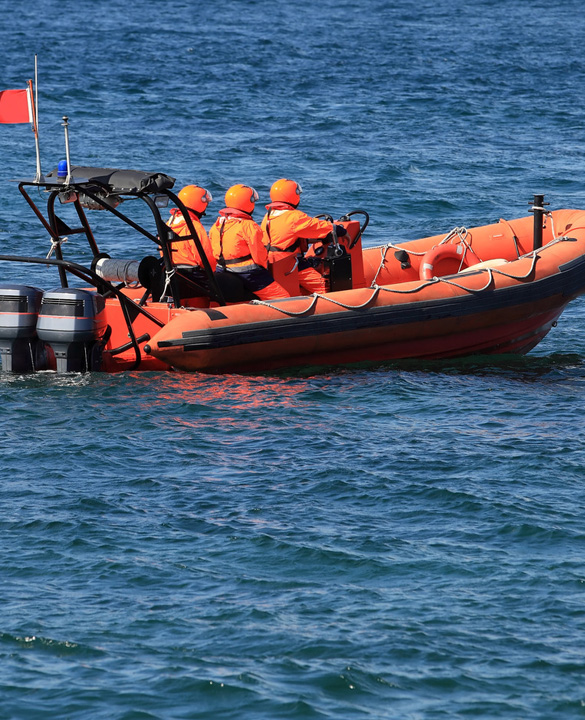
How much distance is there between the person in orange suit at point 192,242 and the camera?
7570 mm

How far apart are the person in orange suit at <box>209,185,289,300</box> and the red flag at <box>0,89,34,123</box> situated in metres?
1.44

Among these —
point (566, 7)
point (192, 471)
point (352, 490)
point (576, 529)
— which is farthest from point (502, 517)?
point (566, 7)

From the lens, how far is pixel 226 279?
25.3 ft

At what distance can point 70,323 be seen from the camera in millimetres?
6875

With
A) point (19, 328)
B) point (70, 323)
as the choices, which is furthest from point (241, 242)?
point (19, 328)

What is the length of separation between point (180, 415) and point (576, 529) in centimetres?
249

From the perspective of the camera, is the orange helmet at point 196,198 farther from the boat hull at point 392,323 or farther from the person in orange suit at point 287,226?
the boat hull at point 392,323

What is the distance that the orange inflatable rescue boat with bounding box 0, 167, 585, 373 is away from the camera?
6945 mm

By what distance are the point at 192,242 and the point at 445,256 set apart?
7.55 ft

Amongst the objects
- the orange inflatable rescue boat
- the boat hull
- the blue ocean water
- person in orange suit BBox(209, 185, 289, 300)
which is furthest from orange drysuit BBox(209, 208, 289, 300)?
the blue ocean water

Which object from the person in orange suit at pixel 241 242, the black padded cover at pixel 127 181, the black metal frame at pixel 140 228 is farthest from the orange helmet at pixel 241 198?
the black padded cover at pixel 127 181

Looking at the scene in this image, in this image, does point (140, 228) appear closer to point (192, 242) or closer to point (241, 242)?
point (192, 242)

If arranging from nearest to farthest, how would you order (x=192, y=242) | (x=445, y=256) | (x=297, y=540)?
(x=297, y=540) → (x=192, y=242) → (x=445, y=256)

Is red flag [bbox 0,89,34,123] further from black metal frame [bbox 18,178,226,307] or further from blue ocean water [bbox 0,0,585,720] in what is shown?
blue ocean water [bbox 0,0,585,720]
